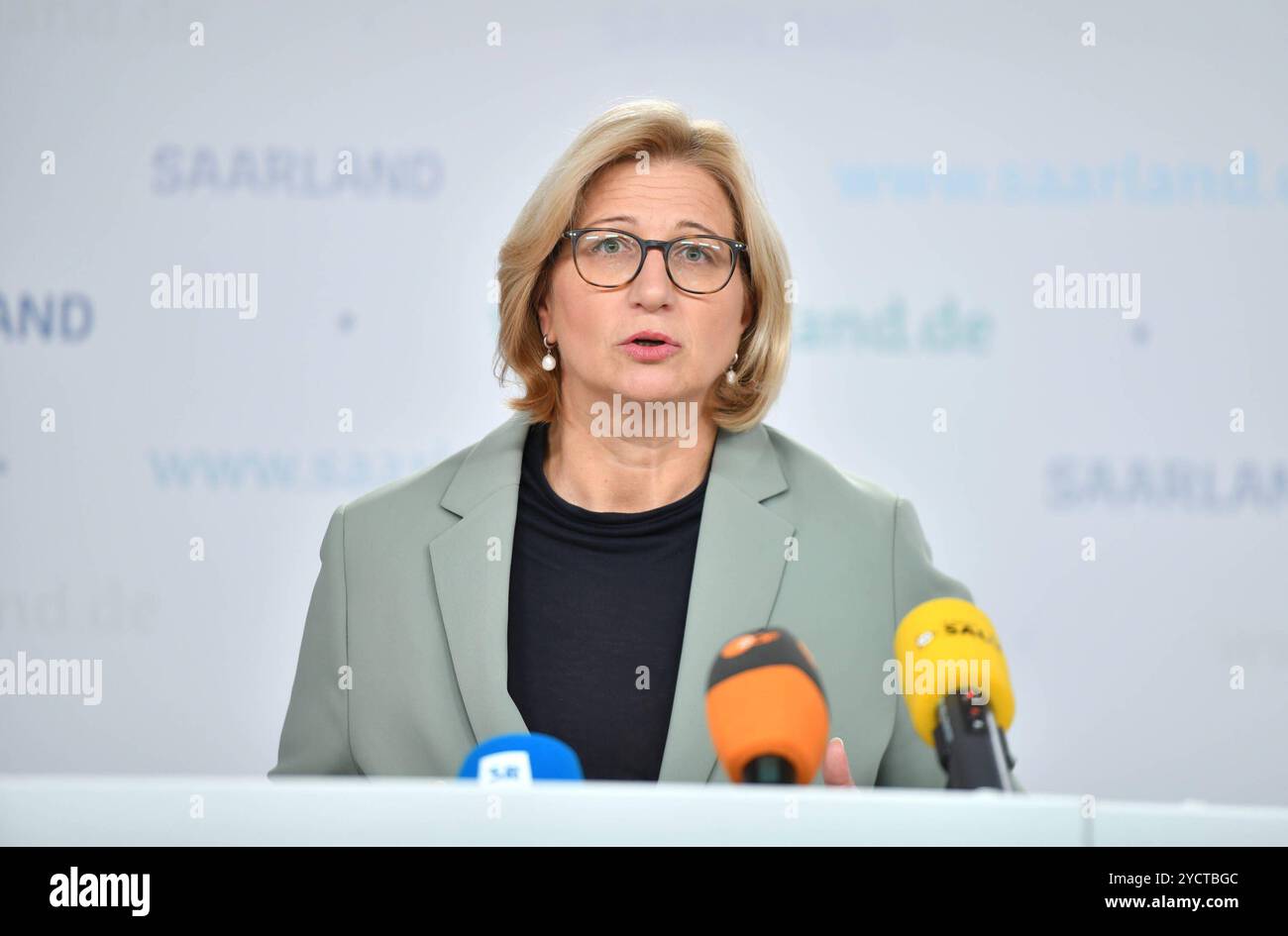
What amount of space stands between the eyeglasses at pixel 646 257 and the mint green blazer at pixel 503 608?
24 centimetres

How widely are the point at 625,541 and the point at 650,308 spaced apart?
32 centimetres

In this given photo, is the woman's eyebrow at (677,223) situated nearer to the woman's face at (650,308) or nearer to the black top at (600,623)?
the woman's face at (650,308)

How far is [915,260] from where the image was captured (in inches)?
102

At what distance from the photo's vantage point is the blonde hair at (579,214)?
1717 mm

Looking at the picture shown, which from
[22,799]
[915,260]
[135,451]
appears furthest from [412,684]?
[915,260]

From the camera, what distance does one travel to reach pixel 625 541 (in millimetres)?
1693

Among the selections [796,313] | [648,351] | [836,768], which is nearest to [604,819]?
[836,768]

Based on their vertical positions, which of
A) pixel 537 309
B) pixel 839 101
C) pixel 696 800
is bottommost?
pixel 696 800

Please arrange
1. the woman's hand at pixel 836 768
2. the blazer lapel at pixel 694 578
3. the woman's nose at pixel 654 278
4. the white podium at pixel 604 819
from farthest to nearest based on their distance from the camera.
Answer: the woman's nose at pixel 654 278, the blazer lapel at pixel 694 578, the woman's hand at pixel 836 768, the white podium at pixel 604 819

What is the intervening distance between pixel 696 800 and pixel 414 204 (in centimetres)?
209
